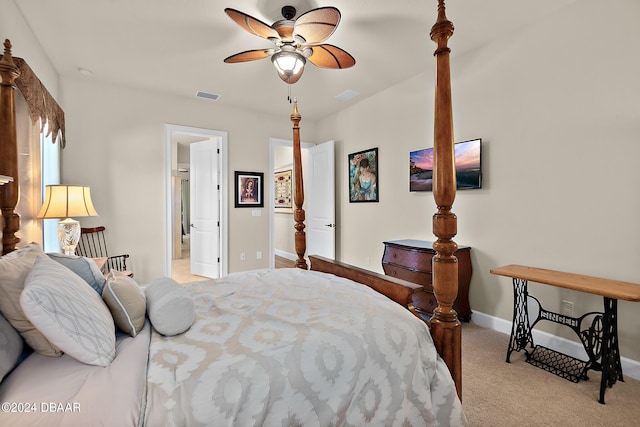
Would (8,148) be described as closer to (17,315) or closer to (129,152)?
(17,315)

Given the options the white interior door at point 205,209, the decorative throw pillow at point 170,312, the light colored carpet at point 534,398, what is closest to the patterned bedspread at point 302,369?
the decorative throw pillow at point 170,312

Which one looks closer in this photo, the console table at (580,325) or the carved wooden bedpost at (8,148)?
the carved wooden bedpost at (8,148)

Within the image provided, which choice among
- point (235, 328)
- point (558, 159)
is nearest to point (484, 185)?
point (558, 159)

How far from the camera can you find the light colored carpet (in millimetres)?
1728

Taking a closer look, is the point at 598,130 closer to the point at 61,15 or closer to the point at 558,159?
the point at 558,159

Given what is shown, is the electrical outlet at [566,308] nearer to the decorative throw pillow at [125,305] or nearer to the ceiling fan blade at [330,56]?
the ceiling fan blade at [330,56]

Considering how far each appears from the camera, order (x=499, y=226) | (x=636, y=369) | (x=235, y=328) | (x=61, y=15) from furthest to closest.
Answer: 1. (x=499, y=226)
2. (x=61, y=15)
3. (x=636, y=369)
4. (x=235, y=328)

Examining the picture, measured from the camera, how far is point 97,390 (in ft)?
2.85

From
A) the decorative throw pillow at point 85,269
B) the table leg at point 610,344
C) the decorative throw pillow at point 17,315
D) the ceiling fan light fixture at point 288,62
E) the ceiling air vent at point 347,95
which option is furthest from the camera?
the ceiling air vent at point 347,95

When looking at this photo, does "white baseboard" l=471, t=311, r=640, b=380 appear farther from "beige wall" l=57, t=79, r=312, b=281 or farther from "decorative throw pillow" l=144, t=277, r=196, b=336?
"beige wall" l=57, t=79, r=312, b=281

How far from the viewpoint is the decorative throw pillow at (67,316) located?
0.91 meters

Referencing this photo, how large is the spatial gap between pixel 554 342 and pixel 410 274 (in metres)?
1.22

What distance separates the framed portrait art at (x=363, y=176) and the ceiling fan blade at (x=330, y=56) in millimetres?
1686

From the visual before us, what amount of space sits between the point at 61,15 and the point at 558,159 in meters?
4.04
